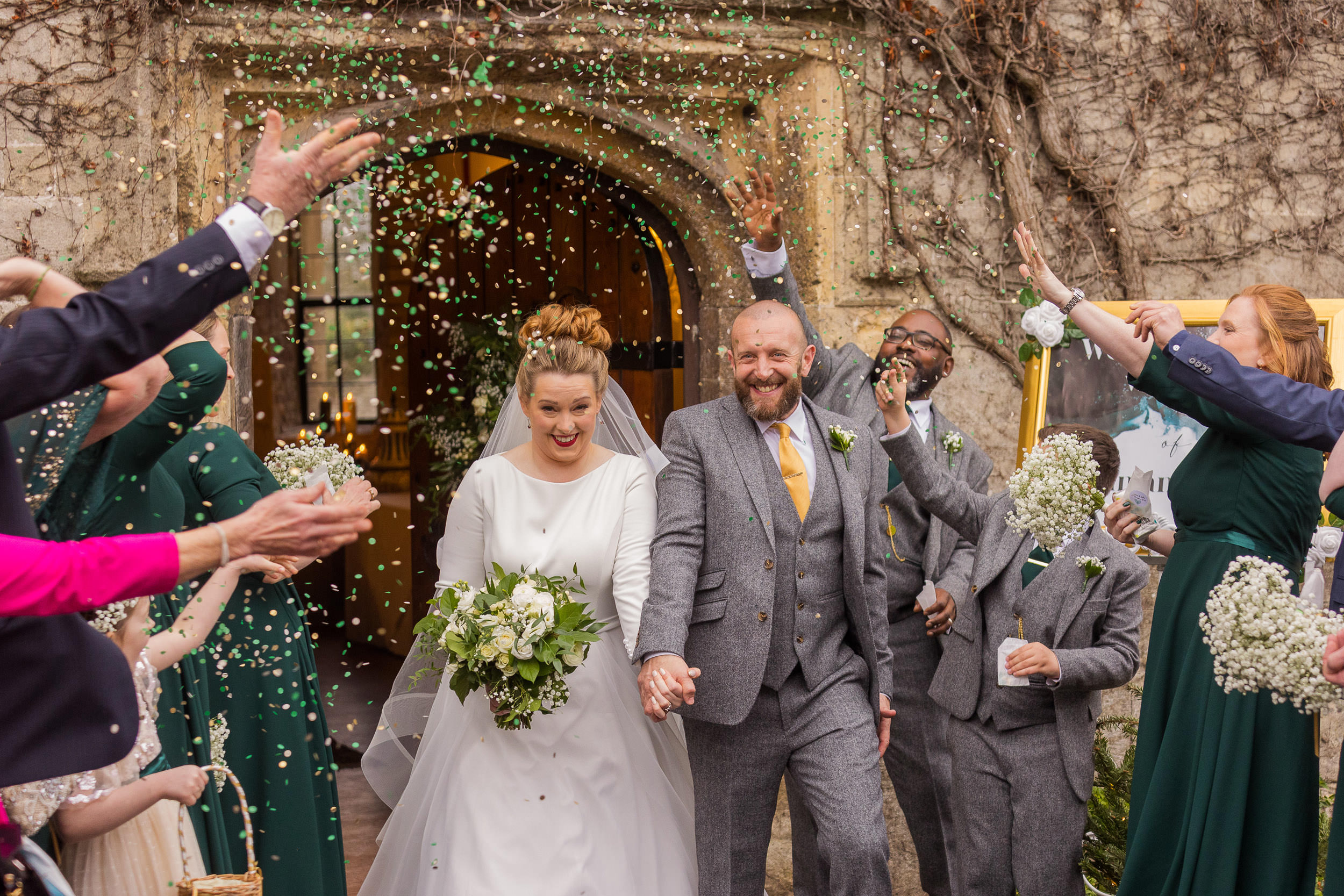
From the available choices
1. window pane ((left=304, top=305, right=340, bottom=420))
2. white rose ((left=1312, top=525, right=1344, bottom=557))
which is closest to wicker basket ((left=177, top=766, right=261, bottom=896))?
white rose ((left=1312, top=525, right=1344, bottom=557))

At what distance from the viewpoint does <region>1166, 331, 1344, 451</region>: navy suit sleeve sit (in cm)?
285

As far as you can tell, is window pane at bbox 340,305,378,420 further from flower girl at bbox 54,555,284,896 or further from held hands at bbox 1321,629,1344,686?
held hands at bbox 1321,629,1344,686

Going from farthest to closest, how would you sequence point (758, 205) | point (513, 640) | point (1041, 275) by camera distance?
point (758, 205), point (1041, 275), point (513, 640)

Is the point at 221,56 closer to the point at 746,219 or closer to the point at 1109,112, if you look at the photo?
the point at 746,219

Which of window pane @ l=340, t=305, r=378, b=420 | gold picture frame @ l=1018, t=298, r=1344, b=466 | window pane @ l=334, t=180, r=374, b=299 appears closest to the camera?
gold picture frame @ l=1018, t=298, r=1344, b=466

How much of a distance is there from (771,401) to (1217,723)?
1535mm

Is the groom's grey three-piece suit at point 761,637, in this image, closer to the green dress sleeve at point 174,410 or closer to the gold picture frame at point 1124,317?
the green dress sleeve at point 174,410

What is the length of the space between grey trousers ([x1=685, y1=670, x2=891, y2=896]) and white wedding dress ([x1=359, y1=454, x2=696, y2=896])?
205mm

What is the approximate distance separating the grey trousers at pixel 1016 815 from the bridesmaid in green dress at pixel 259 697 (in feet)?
6.80

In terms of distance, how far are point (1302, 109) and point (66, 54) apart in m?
5.60

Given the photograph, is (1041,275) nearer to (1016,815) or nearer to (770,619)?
(770,619)

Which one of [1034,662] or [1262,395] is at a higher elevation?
[1262,395]

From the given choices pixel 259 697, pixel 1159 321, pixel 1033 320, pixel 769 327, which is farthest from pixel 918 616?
pixel 259 697

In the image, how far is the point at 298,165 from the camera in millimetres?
2100
